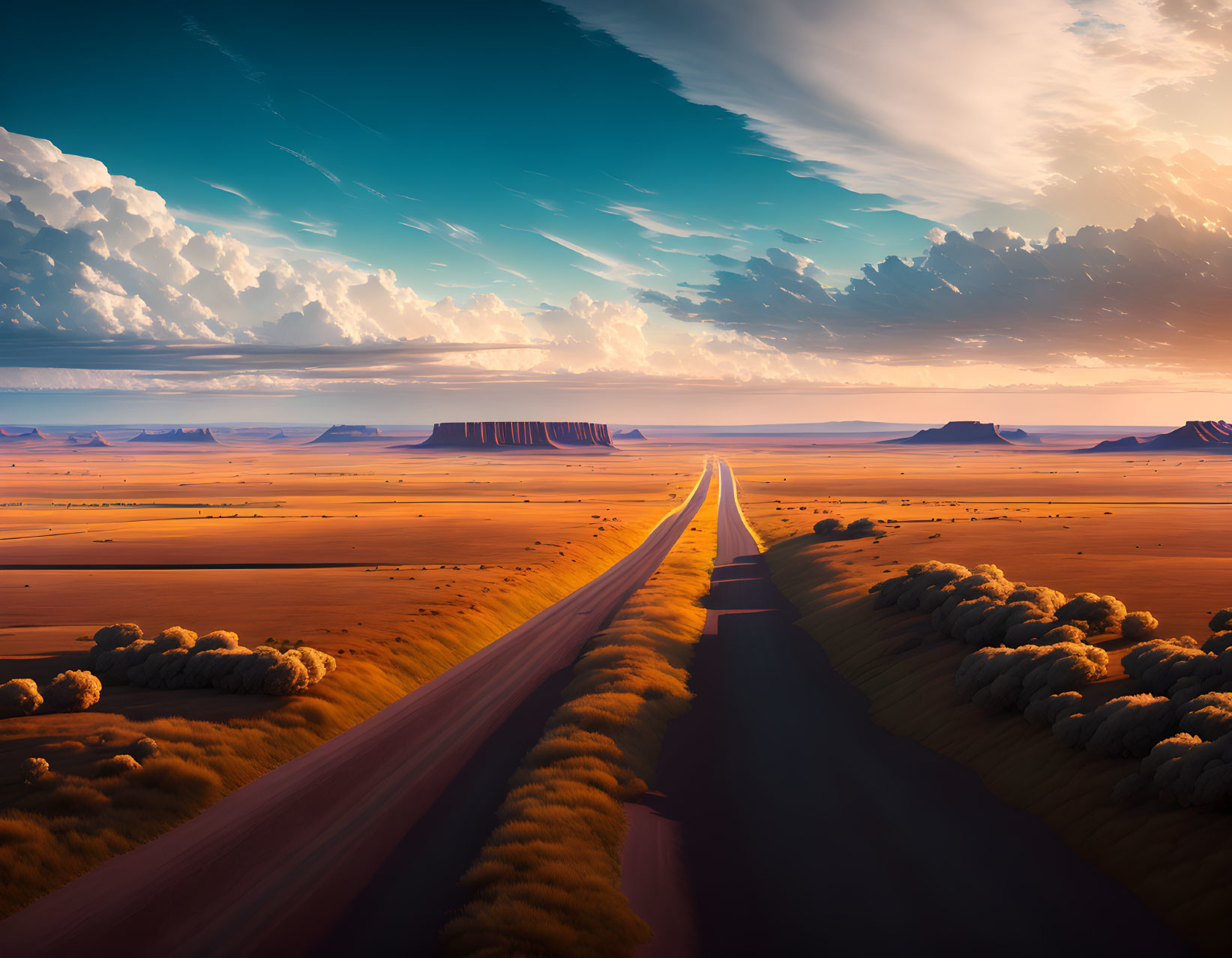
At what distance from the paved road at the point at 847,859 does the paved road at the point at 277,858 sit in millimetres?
8315

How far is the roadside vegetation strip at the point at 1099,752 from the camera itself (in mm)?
17156

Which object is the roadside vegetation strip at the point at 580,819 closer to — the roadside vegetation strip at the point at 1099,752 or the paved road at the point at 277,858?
the paved road at the point at 277,858

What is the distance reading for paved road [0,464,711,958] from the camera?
17.9 meters

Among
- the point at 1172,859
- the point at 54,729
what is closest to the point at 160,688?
the point at 54,729

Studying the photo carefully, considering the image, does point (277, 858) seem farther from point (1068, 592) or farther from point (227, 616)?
point (1068, 592)

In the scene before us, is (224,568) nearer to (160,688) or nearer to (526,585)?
(526,585)

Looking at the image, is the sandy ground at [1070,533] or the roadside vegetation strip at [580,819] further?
the sandy ground at [1070,533]

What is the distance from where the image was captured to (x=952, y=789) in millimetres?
24812

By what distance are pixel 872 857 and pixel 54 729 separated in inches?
1227

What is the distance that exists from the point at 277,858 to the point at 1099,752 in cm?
2539

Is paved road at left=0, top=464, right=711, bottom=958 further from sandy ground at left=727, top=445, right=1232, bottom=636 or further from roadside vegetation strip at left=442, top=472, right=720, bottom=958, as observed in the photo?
sandy ground at left=727, top=445, right=1232, bottom=636

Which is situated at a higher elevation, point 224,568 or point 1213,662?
point 1213,662

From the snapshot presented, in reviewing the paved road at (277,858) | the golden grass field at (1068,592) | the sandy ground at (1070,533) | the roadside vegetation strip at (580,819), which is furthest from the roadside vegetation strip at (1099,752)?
the paved road at (277,858)

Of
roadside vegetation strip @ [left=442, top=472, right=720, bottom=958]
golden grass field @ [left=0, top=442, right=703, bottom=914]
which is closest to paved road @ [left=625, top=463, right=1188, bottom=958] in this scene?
roadside vegetation strip @ [left=442, top=472, right=720, bottom=958]
